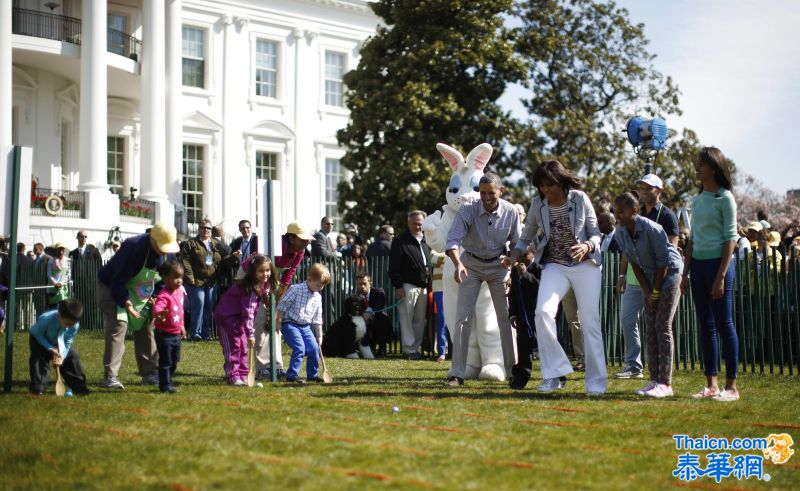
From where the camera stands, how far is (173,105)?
35.5 metres

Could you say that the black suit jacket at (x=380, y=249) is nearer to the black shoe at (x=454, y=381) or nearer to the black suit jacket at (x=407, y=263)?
the black suit jacket at (x=407, y=263)

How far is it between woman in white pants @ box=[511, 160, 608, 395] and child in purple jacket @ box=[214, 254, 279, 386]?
288 centimetres

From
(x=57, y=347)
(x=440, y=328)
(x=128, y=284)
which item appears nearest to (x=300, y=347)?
(x=128, y=284)

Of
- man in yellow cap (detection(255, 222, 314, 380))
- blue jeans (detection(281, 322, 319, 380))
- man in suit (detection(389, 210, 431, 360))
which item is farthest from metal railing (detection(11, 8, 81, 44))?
blue jeans (detection(281, 322, 319, 380))

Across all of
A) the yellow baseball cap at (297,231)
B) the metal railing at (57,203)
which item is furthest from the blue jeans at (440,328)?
the metal railing at (57,203)

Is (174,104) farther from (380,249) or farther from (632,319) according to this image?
(632,319)

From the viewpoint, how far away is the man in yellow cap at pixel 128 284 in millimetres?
10516

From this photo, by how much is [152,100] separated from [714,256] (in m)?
26.8

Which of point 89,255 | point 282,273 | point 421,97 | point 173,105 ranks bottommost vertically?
point 282,273

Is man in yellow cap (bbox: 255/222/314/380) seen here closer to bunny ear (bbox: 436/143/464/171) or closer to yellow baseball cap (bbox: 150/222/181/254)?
yellow baseball cap (bbox: 150/222/181/254)

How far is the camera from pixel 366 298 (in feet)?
57.7

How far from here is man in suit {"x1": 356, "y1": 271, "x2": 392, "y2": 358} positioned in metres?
17.7

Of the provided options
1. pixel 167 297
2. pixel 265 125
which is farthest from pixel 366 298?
pixel 265 125

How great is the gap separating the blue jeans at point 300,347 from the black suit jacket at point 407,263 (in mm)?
5340
